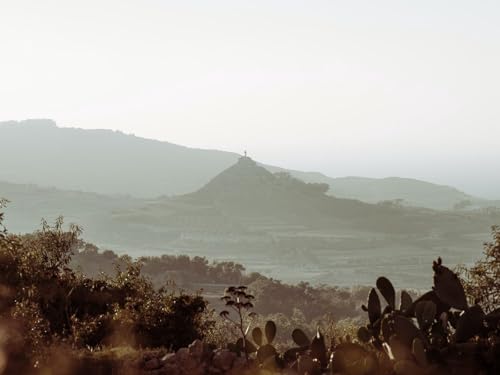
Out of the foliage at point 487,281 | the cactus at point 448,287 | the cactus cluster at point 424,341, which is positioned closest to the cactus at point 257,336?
the cactus cluster at point 424,341

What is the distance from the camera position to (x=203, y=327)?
2303 cm

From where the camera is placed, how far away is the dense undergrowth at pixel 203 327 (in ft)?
41.8

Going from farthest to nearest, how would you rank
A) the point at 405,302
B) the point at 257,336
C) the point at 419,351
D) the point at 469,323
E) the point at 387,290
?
the point at 257,336
the point at 405,302
the point at 387,290
the point at 469,323
the point at 419,351

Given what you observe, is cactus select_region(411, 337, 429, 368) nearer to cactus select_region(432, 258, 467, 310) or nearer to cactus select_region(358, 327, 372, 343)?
cactus select_region(432, 258, 467, 310)

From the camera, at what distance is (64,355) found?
16656mm

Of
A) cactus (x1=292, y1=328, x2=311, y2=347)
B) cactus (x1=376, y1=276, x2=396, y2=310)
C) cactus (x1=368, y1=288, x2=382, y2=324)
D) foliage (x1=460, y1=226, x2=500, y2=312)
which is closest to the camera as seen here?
cactus (x1=376, y1=276, x2=396, y2=310)

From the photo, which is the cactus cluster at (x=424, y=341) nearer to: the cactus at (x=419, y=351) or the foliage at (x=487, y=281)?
the cactus at (x=419, y=351)

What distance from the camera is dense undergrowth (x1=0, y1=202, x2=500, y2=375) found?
12.7 meters

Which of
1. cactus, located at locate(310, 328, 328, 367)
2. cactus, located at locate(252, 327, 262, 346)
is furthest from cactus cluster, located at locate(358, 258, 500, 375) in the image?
cactus, located at locate(252, 327, 262, 346)

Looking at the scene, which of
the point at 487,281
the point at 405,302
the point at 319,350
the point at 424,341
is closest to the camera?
the point at 424,341

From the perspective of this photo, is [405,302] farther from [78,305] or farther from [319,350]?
[78,305]

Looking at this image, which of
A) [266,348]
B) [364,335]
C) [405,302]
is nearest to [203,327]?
[266,348]

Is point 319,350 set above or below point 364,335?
below

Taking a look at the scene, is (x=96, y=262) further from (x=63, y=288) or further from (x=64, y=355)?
(x=64, y=355)
